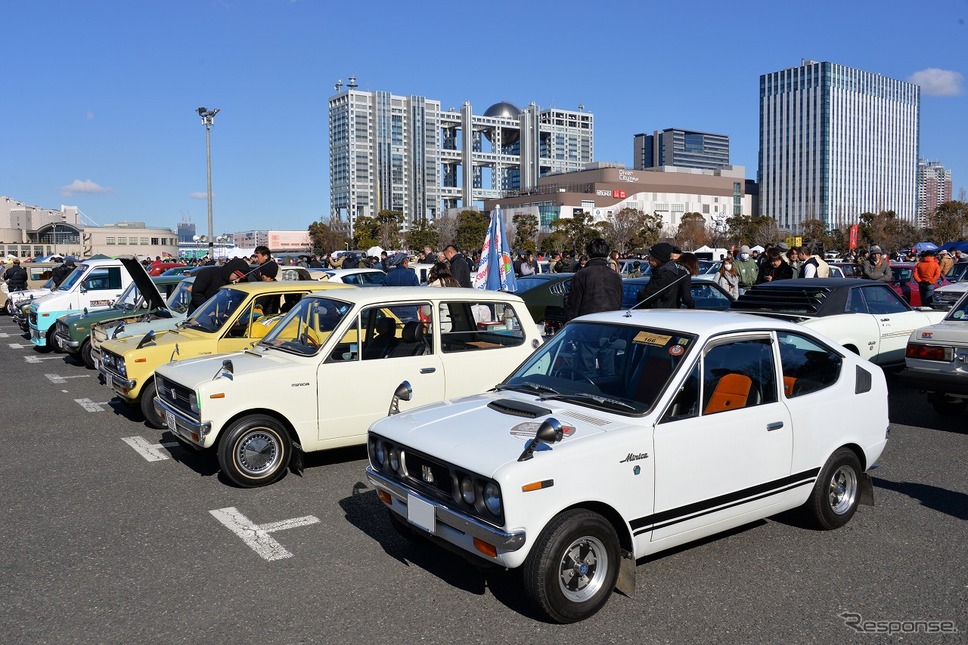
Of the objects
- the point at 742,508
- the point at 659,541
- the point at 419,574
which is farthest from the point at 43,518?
the point at 742,508

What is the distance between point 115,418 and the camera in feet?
31.3

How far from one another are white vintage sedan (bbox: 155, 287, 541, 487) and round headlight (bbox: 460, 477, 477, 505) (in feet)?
9.69

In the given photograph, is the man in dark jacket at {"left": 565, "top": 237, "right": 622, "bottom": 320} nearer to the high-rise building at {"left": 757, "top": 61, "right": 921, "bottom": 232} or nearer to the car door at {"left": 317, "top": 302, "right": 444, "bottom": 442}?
the car door at {"left": 317, "top": 302, "right": 444, "bottom": 442}

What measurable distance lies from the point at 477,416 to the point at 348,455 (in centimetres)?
335

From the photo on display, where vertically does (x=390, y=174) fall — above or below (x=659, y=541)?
above

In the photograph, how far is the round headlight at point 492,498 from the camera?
12.6ft

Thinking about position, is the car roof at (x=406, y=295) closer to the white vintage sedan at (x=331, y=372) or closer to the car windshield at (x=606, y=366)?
the white vintage sedan at (x=331, y=372)

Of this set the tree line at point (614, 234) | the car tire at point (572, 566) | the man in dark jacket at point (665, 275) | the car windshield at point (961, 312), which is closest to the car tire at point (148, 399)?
the man in dark jacket at point (665, 275)

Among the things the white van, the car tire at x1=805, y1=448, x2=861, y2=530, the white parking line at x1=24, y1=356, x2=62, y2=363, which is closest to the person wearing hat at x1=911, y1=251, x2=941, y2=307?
the car tire at x1=805, y1=448, x2=861, y2=530

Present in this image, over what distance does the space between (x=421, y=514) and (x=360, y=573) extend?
798 mm

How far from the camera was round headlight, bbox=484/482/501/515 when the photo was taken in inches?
151

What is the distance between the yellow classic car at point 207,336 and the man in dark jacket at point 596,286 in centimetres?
274

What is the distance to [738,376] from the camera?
4.90m

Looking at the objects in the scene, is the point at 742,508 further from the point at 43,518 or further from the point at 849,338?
the point at 849,338
